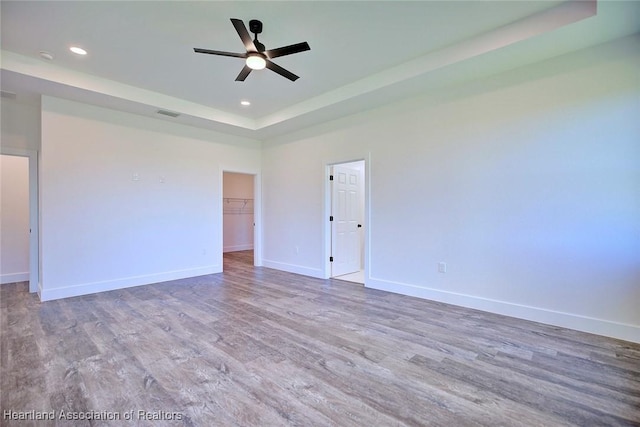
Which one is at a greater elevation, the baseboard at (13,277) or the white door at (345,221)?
the white door at (345,221)

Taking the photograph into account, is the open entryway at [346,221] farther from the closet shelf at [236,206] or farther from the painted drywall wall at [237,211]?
the closet shelf at [236,206]

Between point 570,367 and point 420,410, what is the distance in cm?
144

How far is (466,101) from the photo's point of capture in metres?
3.69

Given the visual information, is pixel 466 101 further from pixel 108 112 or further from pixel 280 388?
pixel 108 112

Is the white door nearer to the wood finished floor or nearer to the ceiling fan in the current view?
the wood finished floor

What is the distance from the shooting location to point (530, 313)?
323 centimetres

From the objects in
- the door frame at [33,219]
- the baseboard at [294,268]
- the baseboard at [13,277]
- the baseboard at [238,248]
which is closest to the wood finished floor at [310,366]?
the door frame at [33,219]

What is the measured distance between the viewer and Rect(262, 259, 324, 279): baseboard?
18.1 ft

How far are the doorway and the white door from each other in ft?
12.8

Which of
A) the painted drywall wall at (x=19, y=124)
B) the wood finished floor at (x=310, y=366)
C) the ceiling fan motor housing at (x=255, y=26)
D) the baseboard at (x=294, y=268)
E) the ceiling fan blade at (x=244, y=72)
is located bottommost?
the wood finished floor at (x=310, y=366)

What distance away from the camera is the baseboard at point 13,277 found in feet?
16.2

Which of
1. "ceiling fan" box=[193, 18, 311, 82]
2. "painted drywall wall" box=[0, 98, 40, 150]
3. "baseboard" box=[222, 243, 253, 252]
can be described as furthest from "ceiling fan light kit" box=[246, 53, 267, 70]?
"baseboard" box=[222, 243, 253, 252]

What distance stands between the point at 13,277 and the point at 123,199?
2.55m

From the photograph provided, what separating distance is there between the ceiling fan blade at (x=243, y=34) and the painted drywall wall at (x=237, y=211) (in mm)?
6334
